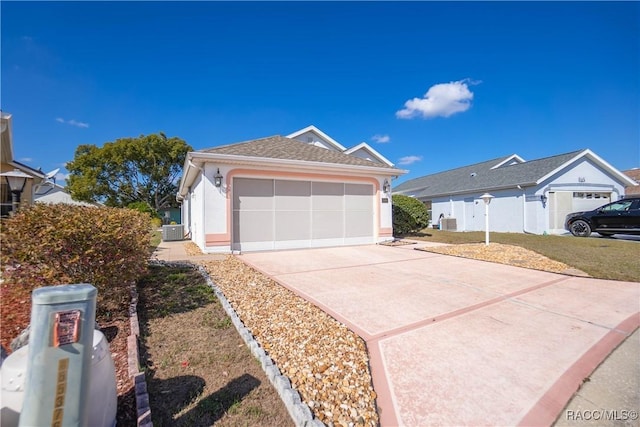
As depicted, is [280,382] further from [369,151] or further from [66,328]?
[369,151]

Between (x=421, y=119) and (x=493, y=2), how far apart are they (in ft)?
53.3

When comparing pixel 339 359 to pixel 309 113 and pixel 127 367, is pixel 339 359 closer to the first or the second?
pixel 127 367

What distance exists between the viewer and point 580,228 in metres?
13.6

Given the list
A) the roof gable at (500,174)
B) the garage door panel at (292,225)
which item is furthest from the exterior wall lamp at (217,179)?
the roof gable at (500,174)

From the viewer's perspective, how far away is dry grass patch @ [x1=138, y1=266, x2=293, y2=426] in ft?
6.70

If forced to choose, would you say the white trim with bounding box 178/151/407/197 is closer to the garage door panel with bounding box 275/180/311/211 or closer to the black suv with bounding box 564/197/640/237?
the garage door panel with bounding box 275/180/311/211

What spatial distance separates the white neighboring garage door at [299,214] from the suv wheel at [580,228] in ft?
36.4

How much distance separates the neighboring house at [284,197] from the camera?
28.3ft

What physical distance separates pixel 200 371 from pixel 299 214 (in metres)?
7.43

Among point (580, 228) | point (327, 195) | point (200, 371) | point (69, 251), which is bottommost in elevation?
point (200, 371)

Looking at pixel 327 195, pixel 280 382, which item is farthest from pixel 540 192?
pixel 280 382

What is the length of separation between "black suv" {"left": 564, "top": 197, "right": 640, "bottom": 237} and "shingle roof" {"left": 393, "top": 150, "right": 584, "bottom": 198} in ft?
10.2

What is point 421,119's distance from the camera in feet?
80.2

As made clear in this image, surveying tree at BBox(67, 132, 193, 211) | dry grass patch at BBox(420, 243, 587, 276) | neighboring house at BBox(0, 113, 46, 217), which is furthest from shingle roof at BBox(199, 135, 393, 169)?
tree at BBox(67, 132, 193, 211)
